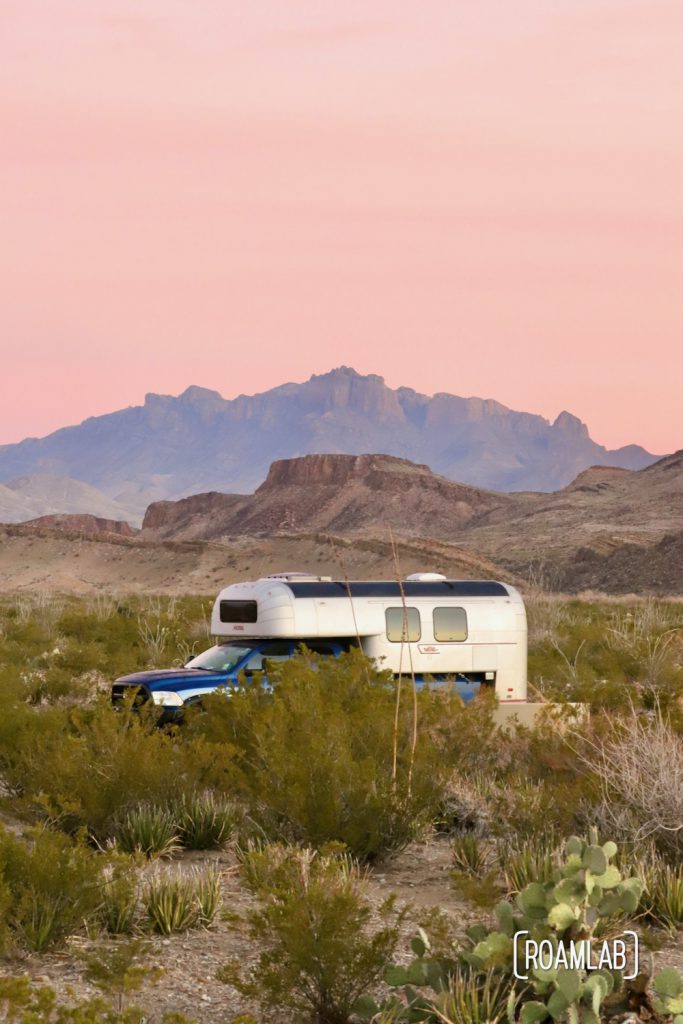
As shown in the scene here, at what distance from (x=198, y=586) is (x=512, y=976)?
67.9m

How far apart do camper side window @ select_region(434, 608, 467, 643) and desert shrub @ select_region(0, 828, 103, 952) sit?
33.6 ft

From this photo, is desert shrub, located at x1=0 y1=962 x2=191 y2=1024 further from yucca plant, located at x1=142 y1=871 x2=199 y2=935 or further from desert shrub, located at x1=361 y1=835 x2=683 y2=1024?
desert shrub, located at x1=361 y1=835 x2=683 y2=1024

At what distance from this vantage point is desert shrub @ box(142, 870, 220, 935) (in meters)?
7.35

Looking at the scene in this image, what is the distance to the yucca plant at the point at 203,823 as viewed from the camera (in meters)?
9.64

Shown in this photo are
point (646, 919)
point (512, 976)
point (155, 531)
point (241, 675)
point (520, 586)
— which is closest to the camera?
point (512, 976)

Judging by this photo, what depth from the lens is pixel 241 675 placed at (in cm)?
1147

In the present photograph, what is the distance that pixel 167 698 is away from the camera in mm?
14562

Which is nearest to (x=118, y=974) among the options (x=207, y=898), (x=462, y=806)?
(x=207, y=898)

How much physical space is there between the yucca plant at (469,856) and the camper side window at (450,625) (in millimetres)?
7918

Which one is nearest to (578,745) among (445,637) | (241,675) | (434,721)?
(434,721)

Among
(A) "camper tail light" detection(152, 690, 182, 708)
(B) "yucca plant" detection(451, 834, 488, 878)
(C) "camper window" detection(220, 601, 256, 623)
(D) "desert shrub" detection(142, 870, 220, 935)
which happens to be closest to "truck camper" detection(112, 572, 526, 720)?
(C) "camper window" detection(220, 601, 256, 623)

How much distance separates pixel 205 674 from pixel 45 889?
8.24 metres

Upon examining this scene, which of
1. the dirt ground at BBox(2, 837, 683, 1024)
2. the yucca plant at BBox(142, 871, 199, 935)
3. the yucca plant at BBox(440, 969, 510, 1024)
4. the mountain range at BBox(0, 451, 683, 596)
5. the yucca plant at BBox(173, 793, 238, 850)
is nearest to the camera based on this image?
the yucca plant at BBox(440, 969, 510, 1024)

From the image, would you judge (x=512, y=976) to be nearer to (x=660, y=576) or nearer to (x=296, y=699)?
(x=296, y=699)
